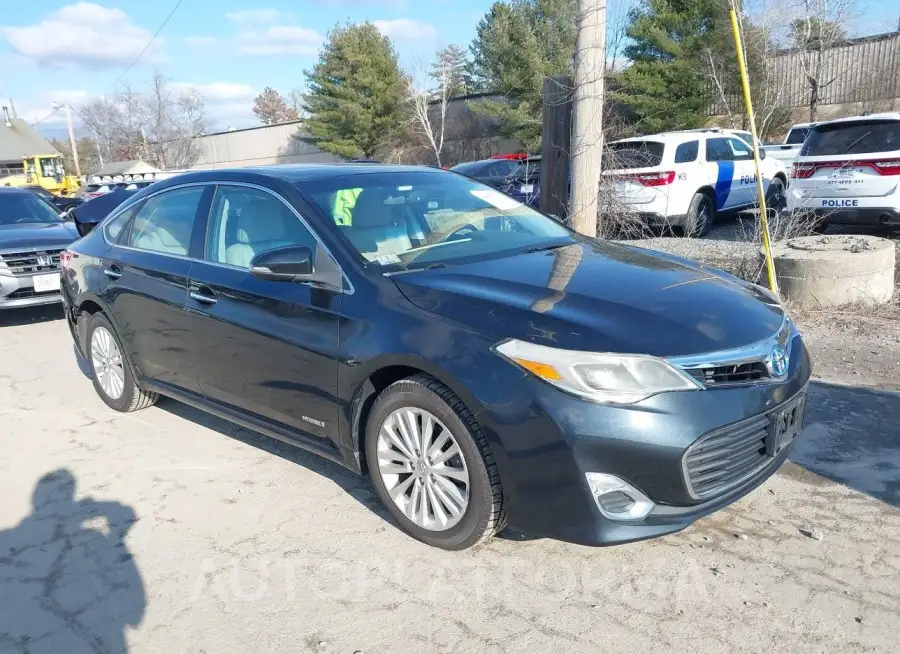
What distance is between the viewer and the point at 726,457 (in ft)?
8.88

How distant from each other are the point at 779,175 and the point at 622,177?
552 cm

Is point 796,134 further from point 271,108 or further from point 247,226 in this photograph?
point 271,108

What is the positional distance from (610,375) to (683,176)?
8.58m

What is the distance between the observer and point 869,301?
249 inches

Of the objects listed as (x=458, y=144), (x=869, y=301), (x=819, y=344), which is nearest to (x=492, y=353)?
(x=819, y=344)

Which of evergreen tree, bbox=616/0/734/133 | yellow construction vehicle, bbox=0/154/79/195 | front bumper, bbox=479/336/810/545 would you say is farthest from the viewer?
yellow construction vehicle, bbox=0/154/79/195

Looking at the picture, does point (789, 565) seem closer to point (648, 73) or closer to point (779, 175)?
point (779, 175)

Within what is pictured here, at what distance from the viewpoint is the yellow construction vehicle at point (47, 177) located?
35.1 meters

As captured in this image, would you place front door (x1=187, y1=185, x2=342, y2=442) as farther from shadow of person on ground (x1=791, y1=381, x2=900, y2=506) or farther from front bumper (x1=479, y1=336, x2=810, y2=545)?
shadow of person on ground (x1=791, y1=381, x2=900, y2=506)

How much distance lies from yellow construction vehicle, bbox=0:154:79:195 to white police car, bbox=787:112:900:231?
34.6 m

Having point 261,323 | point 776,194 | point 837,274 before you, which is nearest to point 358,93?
point 776,194

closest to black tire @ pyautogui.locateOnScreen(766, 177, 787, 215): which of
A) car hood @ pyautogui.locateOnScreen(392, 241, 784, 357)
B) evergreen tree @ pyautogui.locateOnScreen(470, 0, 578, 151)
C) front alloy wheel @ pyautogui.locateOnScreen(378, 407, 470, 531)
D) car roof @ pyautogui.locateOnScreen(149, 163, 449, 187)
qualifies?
car roof @ pyautogui.locateOnScreen(149, 163, 449, 187)

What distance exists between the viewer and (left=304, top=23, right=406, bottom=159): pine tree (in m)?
39.9

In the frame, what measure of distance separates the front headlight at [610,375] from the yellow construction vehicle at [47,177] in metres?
37.4
